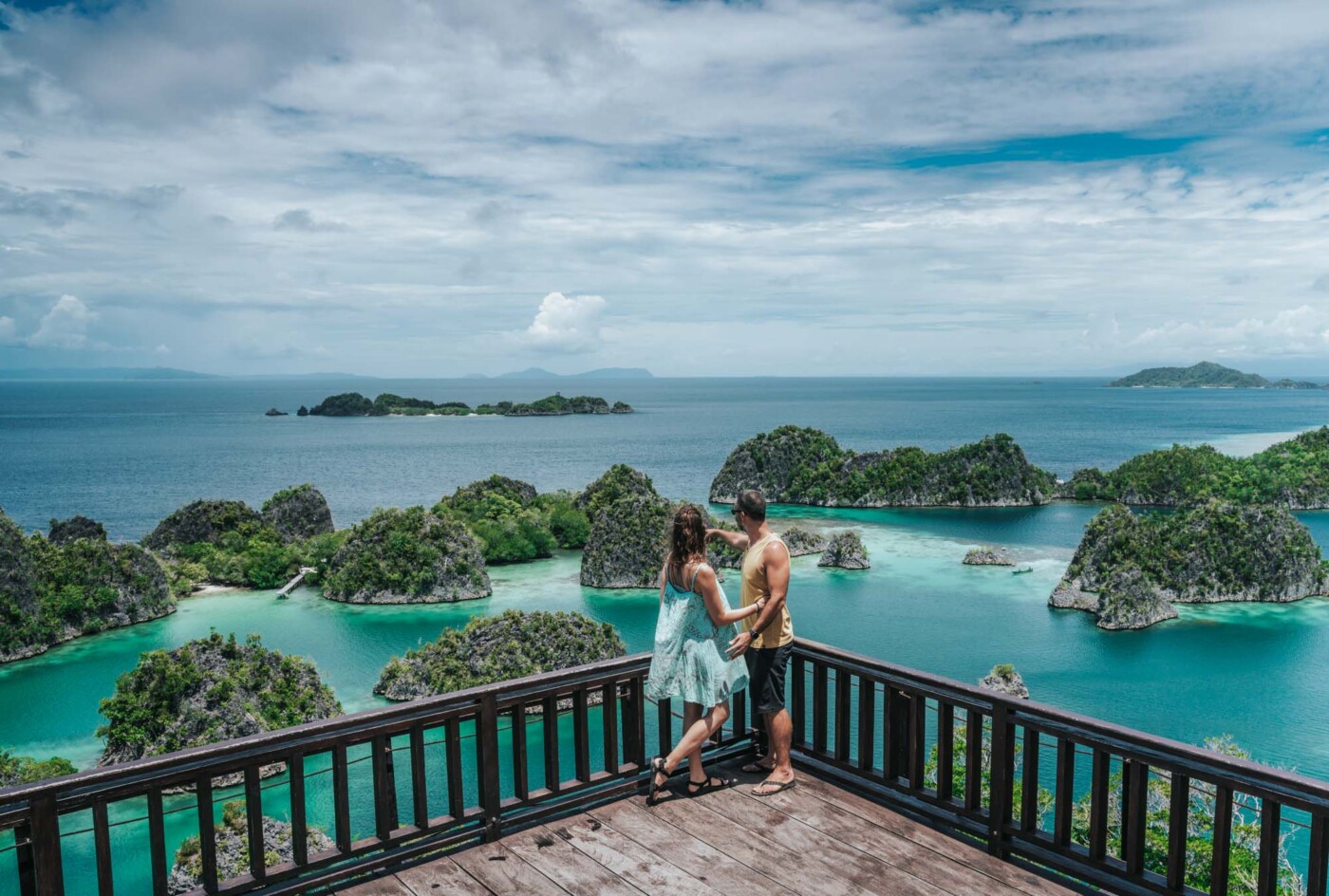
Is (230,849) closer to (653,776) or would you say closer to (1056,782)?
(653,776)

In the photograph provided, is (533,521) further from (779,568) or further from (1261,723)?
(779,568)

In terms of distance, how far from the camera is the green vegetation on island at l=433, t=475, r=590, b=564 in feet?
130

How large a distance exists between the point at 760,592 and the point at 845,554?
33.4m

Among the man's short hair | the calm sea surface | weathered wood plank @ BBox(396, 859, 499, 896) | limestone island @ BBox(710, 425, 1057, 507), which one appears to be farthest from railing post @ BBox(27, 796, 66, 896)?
limestone island @ BBox(710, 425, 1057, 507)

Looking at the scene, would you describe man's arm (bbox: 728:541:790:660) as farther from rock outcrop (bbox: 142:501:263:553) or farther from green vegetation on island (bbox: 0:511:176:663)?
rock outcrop (bbox: 142:501:263:553)

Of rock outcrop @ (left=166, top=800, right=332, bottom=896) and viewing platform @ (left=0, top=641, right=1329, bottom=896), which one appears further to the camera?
rock outcrop @ (left=166, top=800, right=332, bottom=896)

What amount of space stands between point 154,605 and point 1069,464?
81.3 m

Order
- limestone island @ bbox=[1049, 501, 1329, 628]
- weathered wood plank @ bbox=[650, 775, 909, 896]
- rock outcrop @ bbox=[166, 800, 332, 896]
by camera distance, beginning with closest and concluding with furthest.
A: weathered wood plank @ bbox=[650, 775, 909, 896] < rock outcrop @ bbox=[166, 800, 332, 896] < limestone island @ bbox=[1049, 501, 1329, 628]

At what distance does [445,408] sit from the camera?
7436 inches

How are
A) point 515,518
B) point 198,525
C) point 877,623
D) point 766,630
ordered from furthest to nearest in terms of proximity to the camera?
point 515,518
point 198,525
point 877,623
point 766,630

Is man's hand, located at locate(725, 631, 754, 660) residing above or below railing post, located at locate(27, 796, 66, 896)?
above

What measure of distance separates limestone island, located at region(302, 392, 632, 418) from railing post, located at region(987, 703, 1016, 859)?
179m

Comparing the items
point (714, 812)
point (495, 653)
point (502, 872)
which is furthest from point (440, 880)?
point (495, 653)

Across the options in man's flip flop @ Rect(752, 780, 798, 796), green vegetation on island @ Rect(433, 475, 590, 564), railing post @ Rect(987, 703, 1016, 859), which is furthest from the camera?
green vegetation on island @ Rect(433, 475, 590, 564)
